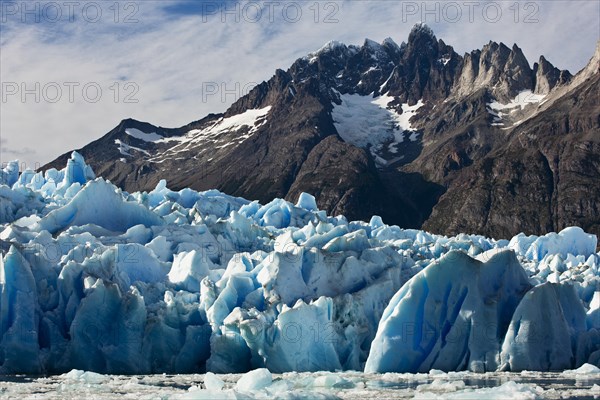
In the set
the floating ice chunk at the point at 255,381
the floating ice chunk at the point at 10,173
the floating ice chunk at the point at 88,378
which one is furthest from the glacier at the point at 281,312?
the floating ice chunk at the point at 10,173

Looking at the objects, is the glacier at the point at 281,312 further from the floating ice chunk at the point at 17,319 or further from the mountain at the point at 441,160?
the mountain at the point at 441,160

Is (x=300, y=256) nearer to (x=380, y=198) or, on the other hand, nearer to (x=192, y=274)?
(x=192, y=274)

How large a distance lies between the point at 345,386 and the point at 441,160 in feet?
473

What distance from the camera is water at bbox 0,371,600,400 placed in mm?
17781

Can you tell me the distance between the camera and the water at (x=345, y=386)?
58.3 ft

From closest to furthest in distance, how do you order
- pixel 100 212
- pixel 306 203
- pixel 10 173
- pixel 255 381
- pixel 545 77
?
pixel 255 381, pixel 100 212, pixel 10 173, pixel 306 203, pixel 545 77

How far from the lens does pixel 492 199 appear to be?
5177 inches

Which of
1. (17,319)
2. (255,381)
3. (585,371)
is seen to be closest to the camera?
(255,381)

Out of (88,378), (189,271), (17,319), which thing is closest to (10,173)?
(189,271)

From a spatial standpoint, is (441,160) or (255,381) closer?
(255,381)

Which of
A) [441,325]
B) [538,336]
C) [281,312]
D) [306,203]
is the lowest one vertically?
[538,336]

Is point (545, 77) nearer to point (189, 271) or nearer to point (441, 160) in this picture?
point (441, 160)

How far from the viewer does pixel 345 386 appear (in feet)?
69.2

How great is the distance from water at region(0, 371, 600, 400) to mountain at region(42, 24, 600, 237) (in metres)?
101
